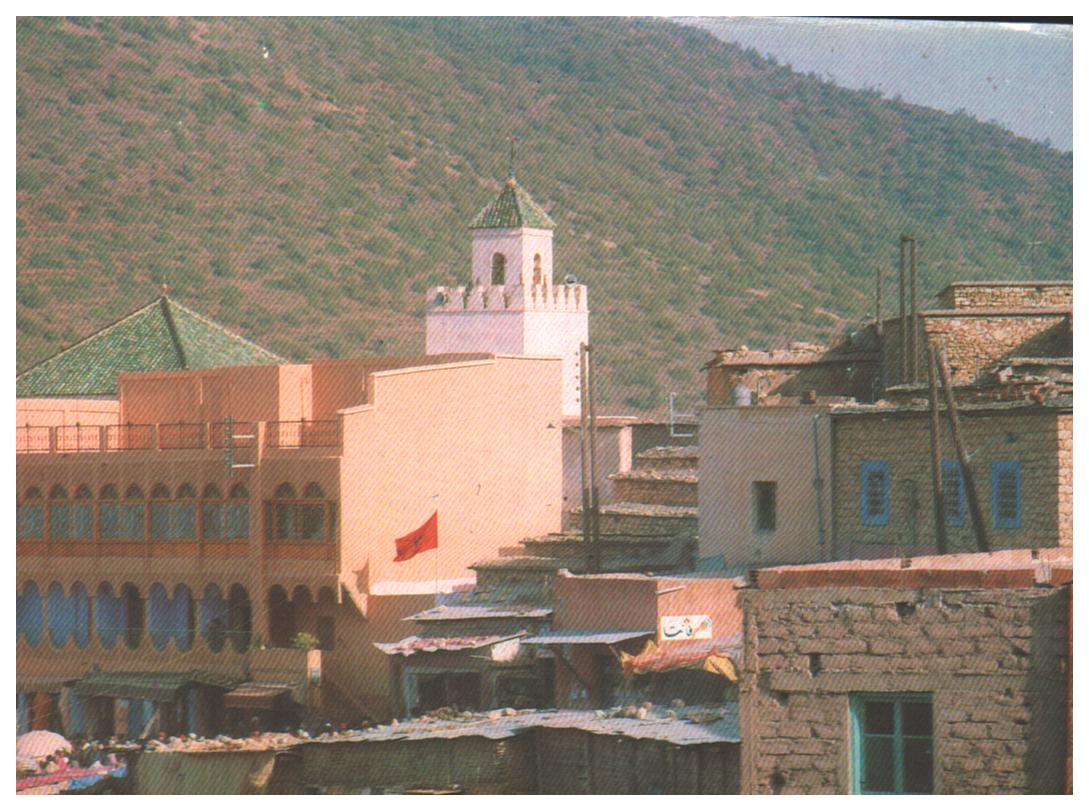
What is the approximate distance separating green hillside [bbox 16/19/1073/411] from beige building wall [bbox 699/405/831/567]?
22.8 m

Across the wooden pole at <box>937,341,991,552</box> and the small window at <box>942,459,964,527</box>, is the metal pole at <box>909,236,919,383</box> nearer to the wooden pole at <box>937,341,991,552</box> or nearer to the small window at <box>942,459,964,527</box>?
the small window at <box>942,459,964,527</box>

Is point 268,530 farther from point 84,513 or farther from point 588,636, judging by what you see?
point 588,636

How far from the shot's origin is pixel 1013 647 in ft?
45.8

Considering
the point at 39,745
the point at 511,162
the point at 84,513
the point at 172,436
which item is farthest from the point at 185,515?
the point at 511,162

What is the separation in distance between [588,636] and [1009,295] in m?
11.2

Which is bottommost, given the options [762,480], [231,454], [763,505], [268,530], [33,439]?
[268,530]

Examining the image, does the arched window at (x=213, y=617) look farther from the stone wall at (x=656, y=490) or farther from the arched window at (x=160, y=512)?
the stone wall at (x=656, y=490)

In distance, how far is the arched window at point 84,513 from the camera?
32.6m

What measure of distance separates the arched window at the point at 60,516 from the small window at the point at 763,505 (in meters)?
11.1

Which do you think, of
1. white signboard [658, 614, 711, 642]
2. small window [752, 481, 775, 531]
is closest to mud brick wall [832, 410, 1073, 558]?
small window [752, 481, 775, 531]

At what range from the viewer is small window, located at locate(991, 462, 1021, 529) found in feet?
71.3

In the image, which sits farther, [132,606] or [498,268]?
[498,268]

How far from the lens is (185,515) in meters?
31.8

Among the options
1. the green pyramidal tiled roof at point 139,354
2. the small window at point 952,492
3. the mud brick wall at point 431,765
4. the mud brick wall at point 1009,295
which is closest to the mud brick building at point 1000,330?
the mud brick wall at point 1009,295
